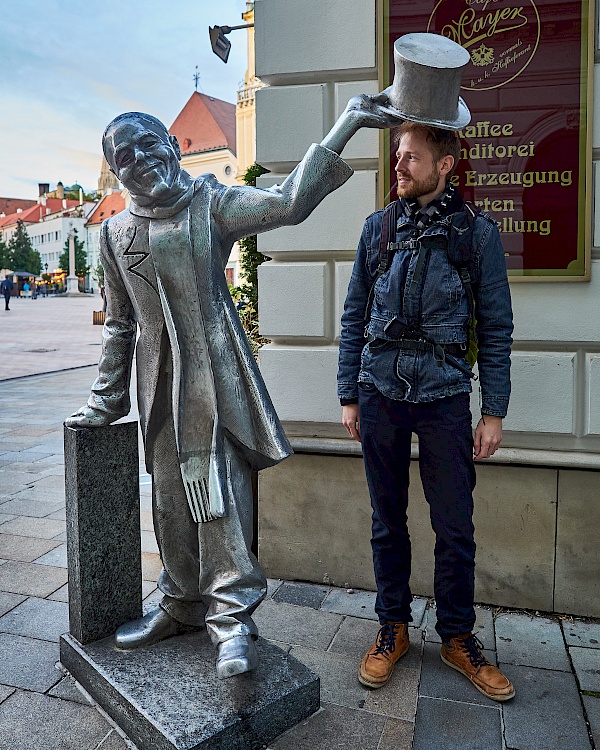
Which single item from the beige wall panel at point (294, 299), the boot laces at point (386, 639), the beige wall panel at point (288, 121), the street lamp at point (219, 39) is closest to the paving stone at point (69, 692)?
the boot laces at point (386, 639)

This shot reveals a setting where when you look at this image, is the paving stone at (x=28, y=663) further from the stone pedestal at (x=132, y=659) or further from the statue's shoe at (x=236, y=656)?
the statue's shoe at (x=236, y=656)

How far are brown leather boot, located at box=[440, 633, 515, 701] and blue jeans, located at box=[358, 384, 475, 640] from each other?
0.19ft

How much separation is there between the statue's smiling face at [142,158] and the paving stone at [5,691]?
1.90 m

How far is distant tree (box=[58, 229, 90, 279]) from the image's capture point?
98.4 m

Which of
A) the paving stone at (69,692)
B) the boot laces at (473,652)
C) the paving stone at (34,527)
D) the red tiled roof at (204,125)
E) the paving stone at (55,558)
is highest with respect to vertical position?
the red tiled roof at (204,125)

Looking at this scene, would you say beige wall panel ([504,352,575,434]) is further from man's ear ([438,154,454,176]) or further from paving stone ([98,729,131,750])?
paving stone ([98,729,131,750])

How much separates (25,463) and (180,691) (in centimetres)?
474

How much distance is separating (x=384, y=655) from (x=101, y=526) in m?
1.22

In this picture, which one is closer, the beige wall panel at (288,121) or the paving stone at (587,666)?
the paving stone at (587,666)

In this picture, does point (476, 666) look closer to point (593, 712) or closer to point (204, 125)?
point (593, 712)

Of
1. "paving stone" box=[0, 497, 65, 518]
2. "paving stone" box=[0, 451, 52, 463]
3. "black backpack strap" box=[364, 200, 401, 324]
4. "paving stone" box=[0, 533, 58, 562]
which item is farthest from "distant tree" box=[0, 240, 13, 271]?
"black backpack strap" box=[364, 200, 401, 324]

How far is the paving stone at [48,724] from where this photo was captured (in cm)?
252

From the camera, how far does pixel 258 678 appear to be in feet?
8.63

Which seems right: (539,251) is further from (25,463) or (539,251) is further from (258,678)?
(25,463)
